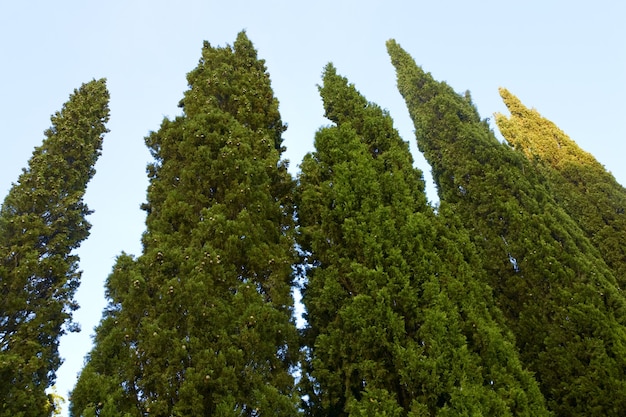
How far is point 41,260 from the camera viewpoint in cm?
1012

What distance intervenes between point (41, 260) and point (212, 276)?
5311 millimetres

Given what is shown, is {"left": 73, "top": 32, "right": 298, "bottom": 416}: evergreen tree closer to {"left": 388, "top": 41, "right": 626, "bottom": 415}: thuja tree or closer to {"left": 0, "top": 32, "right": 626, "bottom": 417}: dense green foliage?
{"left": 0, "top": 32, "right": 626, "bottom": 417}: dense green foliage

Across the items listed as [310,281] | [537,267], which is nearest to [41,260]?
[310,281]

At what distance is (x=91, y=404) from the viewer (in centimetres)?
558

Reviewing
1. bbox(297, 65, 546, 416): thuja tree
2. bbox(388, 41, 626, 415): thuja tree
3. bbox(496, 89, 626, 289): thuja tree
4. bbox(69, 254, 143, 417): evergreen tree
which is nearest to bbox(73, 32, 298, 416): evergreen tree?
bbox(69, 254, 143, 417): evergreen tree

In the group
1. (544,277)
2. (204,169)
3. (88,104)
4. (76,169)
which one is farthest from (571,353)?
(88,104)

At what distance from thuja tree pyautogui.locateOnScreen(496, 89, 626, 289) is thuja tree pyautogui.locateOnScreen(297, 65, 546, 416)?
24.0ft

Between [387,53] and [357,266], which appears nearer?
[357,266]

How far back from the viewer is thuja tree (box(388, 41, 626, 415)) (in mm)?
8352

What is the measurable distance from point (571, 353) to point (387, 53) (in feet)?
54.5

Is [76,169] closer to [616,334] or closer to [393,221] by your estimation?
[393,221]

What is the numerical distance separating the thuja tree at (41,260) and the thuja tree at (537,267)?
9885mm

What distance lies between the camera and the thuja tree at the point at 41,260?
8.35 metres

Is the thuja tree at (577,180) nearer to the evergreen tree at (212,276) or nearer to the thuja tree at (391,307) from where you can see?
the thuja tree at (391,307)
